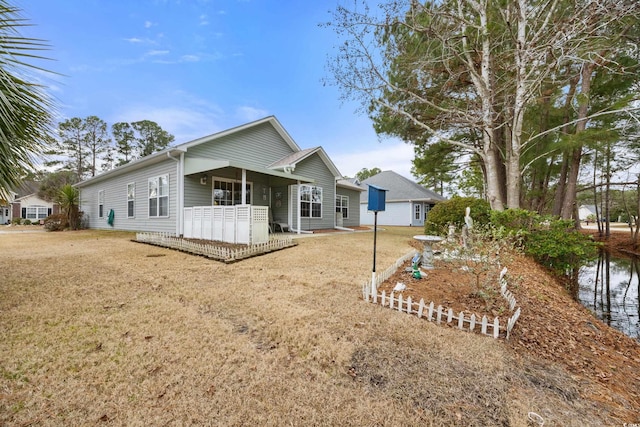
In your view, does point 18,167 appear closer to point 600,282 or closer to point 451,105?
point 451,105

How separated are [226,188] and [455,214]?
10115 mm

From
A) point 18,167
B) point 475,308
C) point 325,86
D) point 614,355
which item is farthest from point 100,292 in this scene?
point 325,86

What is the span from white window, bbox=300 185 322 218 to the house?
0.03m

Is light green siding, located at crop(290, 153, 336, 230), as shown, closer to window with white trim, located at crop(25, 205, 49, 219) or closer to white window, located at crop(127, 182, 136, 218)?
white window, located at crop(127, 182, 136, 218)

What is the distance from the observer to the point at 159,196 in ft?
37.2

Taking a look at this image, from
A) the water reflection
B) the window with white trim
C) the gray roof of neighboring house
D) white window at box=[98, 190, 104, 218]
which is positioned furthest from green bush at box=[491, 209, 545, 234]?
the window with white trim

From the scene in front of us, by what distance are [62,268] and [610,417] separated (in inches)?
342

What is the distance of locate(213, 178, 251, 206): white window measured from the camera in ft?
37.7

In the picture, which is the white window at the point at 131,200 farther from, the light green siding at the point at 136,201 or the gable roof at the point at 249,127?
the gable roof at the point at 249,127

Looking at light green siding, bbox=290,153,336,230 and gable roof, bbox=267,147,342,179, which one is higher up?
gable roof, bbox=267,147,342,179

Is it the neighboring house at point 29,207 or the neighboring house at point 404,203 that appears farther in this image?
the neighboring house at point 29,207

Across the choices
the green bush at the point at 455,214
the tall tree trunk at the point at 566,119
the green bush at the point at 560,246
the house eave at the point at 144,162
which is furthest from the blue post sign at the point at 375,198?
the tall tree trunk at the point at 566,119

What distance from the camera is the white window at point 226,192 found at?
11477mm

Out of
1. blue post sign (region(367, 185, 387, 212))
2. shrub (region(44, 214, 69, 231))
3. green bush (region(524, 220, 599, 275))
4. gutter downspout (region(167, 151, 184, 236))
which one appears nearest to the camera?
blue post sign (region(367, 185, 387, 212))
